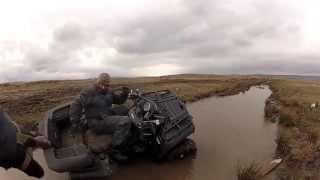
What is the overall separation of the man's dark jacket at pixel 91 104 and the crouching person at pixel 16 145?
22.1ft

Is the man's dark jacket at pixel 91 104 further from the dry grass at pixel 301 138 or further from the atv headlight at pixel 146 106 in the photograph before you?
the dry grass at pixel 301 138

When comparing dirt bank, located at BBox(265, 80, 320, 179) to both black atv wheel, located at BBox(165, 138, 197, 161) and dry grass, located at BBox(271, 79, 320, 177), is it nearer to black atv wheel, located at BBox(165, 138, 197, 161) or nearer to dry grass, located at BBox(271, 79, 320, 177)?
dry grass, located at BBox(271, 79, 320, 177)

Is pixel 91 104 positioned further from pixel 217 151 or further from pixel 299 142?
pixel 299 142

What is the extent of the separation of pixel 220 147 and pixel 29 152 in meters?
9.90

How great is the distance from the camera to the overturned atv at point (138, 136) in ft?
32.0

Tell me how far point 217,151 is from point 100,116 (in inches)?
148

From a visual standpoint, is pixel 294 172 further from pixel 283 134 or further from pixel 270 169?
pixel 283 134

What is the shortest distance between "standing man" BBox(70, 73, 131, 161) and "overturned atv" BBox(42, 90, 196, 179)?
0.26m

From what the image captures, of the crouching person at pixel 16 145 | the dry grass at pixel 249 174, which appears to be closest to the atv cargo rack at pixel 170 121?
the dry grass at pixel 249 174

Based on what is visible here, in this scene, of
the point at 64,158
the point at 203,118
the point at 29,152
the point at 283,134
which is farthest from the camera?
the point at 203,118

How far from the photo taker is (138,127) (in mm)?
10938

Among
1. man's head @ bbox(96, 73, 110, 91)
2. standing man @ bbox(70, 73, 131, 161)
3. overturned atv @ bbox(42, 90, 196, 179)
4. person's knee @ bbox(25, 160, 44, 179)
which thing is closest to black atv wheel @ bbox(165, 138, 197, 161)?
overturned atv @ bbox(42, 90, 196, 179)

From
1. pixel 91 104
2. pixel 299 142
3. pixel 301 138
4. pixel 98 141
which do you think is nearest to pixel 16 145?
pixel 91 104

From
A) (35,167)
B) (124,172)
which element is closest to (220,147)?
(124,172)
